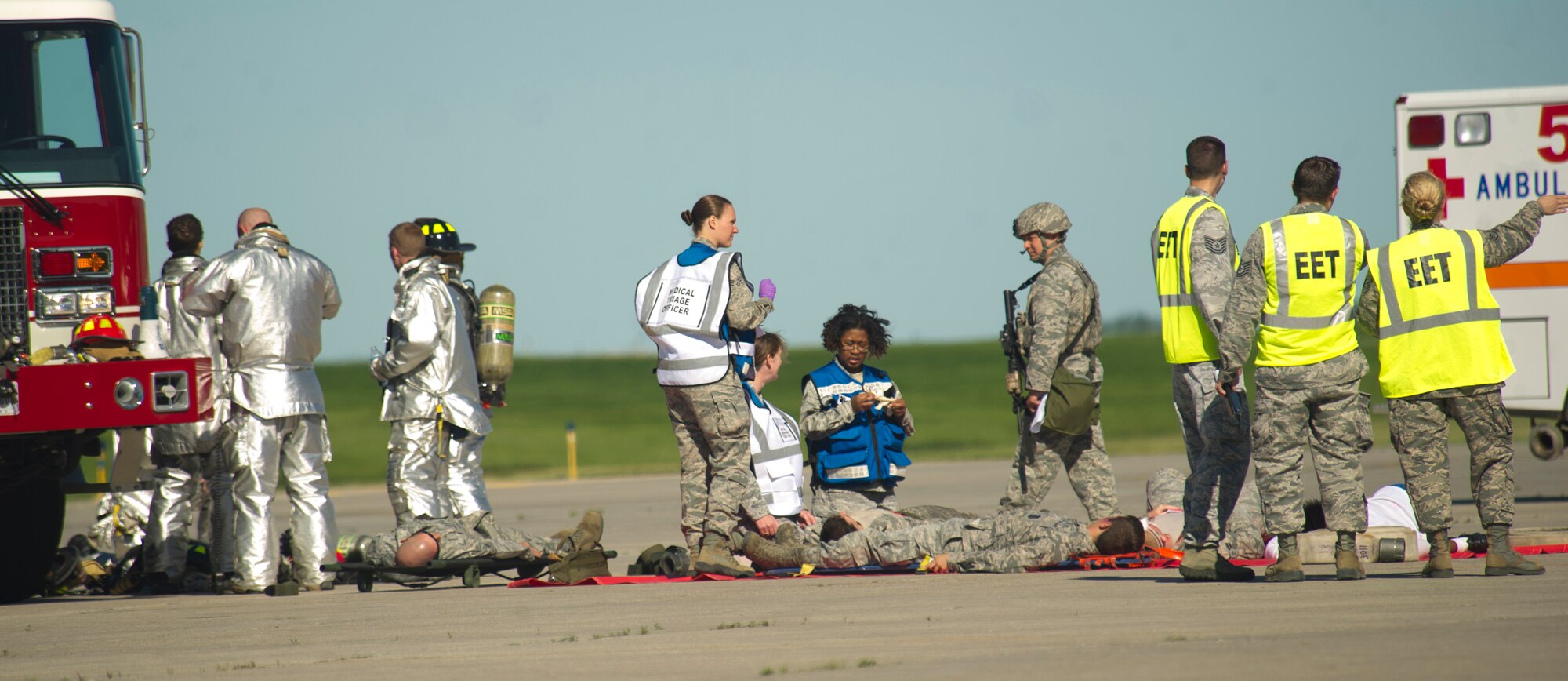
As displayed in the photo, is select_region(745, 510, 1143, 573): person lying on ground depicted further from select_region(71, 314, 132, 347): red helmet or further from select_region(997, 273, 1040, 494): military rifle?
select_region(71, 314, 132, 347): red helmet

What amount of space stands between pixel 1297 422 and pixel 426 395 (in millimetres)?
4818

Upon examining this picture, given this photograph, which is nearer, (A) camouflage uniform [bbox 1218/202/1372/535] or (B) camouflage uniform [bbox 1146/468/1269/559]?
(A) camouflage uniform [bbox 1218/202/1372/535]

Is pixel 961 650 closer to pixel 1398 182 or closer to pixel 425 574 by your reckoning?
pixel 425 574

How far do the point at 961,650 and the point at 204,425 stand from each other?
16.7ft

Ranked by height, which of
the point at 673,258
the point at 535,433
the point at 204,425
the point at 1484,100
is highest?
the point at 1484,100

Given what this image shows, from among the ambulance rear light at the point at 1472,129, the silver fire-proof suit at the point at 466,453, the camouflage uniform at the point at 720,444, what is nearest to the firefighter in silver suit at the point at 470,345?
the silver fire-proof suit at the point at 466,453

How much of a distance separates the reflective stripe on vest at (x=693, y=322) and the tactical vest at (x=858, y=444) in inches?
30.3

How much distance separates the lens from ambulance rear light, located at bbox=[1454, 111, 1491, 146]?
12508mm

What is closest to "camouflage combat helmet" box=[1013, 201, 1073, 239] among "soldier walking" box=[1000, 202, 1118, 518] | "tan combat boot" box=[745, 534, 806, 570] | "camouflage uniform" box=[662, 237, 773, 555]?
"soldier walking" box=[1000, 202, 1118, 518]

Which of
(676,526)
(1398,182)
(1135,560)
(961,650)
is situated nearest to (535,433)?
(676,526)

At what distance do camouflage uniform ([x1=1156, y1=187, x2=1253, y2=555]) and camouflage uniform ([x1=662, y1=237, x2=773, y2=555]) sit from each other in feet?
7.71

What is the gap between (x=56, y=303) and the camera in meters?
8.05

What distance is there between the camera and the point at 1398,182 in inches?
488

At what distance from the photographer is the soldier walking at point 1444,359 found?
690cm
